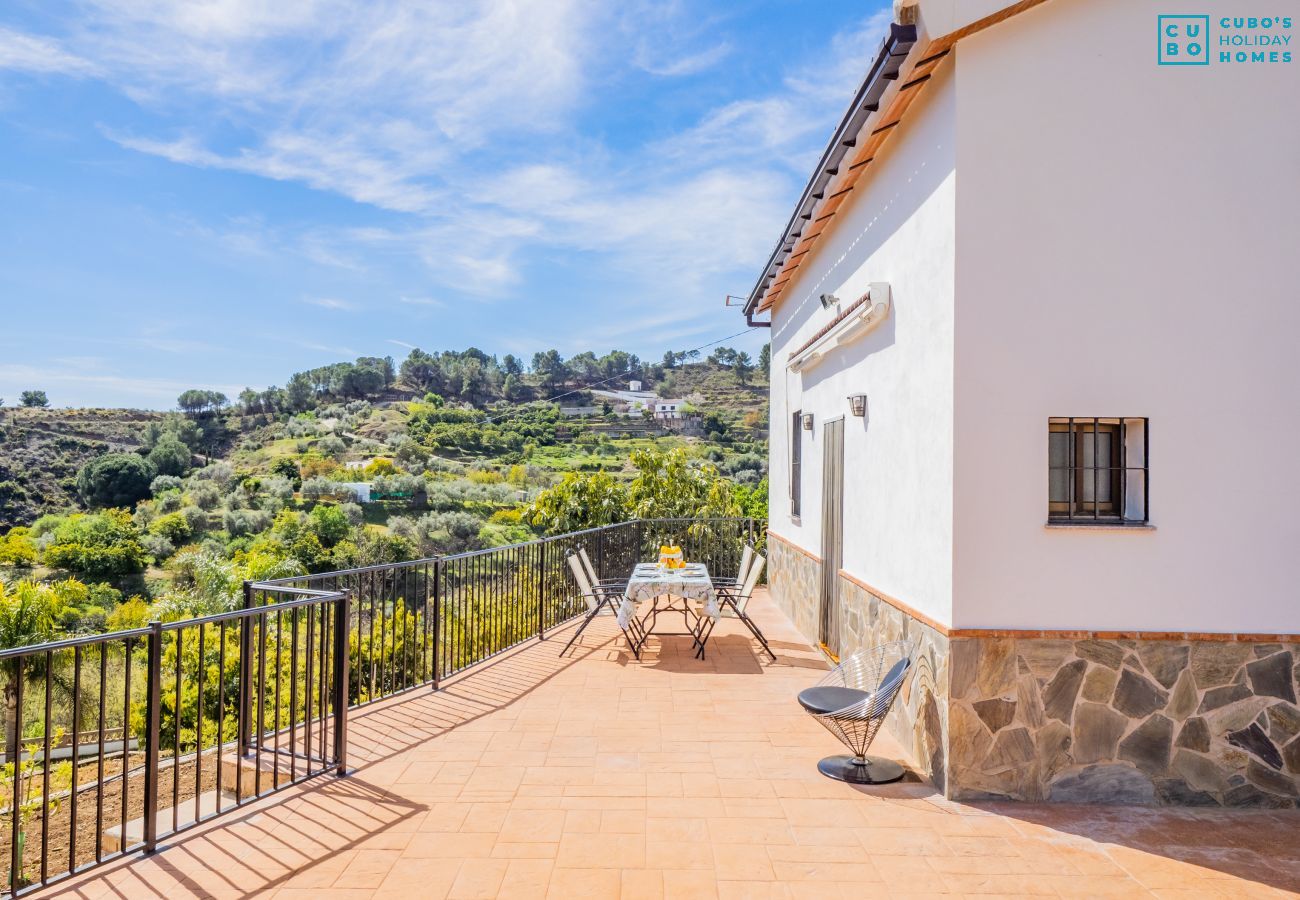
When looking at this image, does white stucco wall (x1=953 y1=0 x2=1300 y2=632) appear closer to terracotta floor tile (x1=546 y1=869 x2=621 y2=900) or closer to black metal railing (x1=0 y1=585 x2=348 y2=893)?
terracotta floor tile (x1=546 y1=869 x2=621 y2=900)

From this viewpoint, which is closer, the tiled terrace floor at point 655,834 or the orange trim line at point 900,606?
the tiled terrace floor at point 655,834

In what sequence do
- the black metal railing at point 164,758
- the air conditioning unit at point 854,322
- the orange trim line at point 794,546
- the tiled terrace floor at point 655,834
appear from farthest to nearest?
the orange trim line at point 794,546, the air conditioning unit at point 854,322, the tiled terrace floor at point 655,834, the black metal railing at point 164,758

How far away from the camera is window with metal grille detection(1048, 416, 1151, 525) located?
4.25 m

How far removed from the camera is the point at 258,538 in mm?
34594

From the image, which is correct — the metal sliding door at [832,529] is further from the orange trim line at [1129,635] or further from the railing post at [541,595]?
the railing post at [541,595]

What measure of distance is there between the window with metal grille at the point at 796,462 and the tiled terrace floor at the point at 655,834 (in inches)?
174

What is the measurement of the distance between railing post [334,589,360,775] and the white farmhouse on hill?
336cm

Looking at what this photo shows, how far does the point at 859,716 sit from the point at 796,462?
18.1 ft

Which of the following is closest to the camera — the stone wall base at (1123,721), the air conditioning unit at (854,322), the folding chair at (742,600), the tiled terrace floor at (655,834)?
the tiled terrace floor at (655,834)

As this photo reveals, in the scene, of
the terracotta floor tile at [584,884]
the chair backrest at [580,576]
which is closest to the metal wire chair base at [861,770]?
the terracotta floor tile at [584,884]

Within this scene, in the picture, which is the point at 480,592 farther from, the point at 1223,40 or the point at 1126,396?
the point at 1223,40

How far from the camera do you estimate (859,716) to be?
432 centimetres

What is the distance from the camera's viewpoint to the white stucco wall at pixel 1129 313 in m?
4.11

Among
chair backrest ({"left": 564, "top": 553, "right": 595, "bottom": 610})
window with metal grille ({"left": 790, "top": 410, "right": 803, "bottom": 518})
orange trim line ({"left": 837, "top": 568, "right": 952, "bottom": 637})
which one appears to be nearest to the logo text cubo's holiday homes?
orange trim line ({"left": 837, "top": 568, "right": 952, "bottom": 637})
